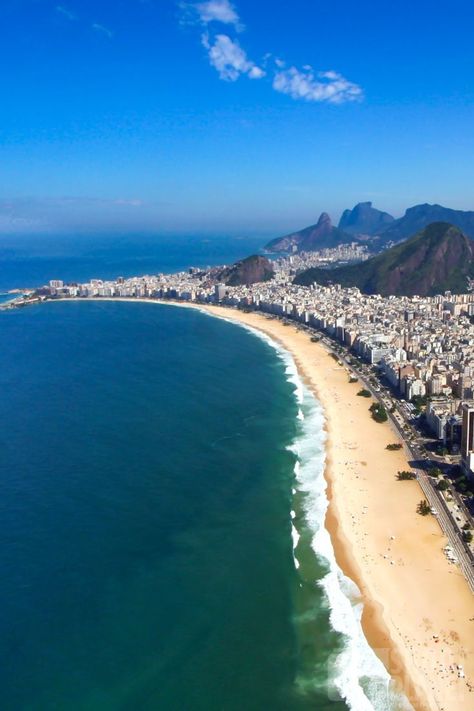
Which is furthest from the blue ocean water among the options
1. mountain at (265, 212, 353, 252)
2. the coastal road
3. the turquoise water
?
the coastal road

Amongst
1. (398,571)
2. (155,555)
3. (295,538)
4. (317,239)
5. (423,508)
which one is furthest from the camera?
(317,239)

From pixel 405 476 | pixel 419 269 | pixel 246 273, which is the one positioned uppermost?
pixel 419 269

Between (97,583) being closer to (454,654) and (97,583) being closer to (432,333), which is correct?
(454,654)

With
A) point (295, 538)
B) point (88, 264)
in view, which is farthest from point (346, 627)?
point (88, 264)

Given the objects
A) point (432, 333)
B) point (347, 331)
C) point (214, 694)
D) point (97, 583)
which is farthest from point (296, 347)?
point (214, 694)

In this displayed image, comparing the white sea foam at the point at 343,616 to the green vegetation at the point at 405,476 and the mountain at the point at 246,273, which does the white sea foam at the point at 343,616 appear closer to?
the green vegetation at the point at 405,476

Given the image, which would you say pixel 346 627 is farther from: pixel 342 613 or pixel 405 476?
pixel 405 476
